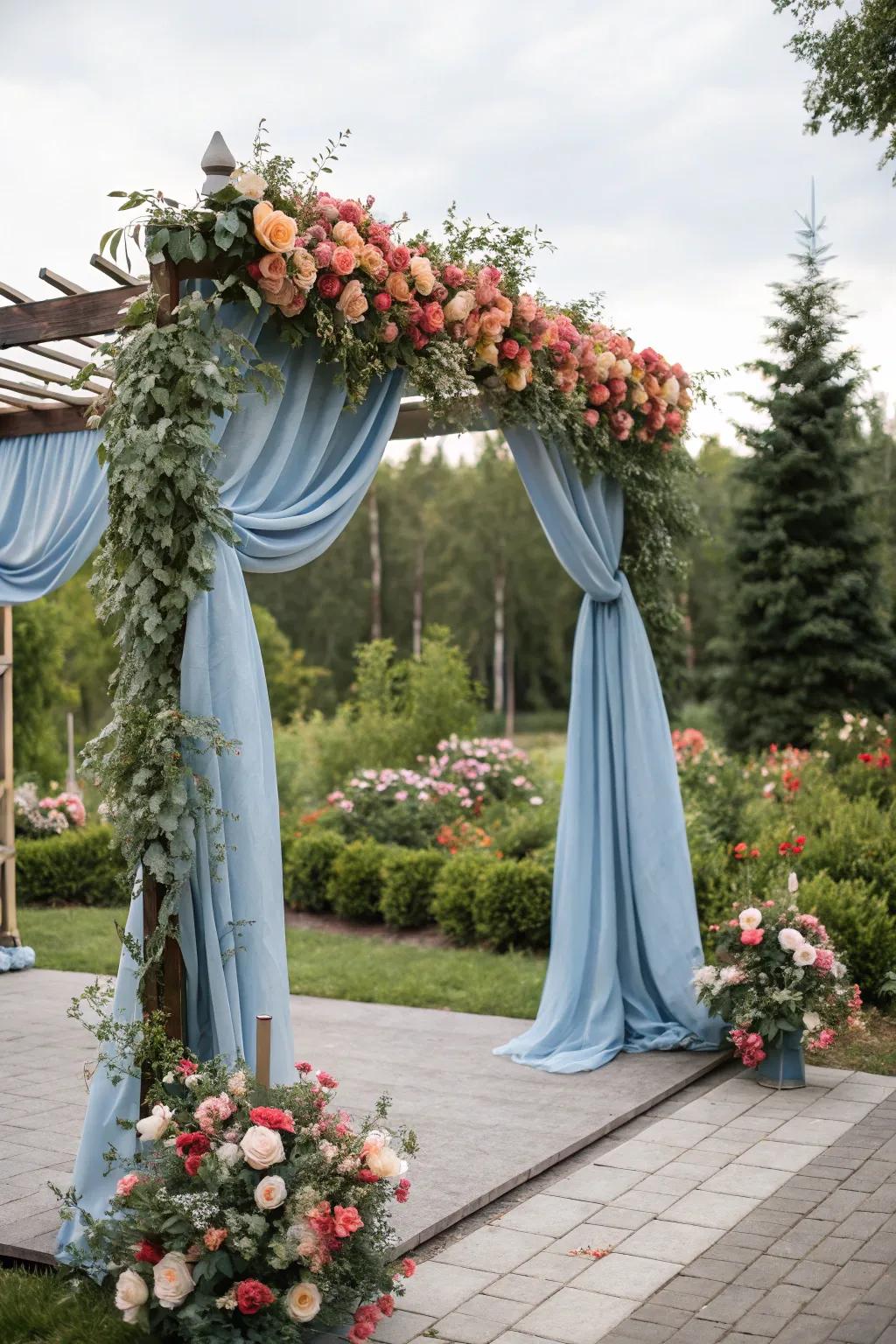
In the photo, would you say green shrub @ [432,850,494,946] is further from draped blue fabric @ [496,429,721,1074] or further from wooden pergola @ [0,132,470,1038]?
wooden pergola @ [0,132,470,1038]

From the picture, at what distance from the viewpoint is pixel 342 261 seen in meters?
3.68

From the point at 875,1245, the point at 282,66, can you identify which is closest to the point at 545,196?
the point at 282,66

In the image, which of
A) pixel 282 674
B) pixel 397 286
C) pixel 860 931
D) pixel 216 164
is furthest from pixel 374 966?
pixel 282 674

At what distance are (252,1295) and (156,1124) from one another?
48 cm

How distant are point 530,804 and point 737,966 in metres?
4.63

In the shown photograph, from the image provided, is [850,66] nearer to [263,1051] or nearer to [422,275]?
[422,275]

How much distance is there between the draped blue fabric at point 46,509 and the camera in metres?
→ 5.80

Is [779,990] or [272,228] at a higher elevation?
[272,228]

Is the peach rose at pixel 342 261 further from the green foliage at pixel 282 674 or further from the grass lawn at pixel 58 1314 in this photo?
the green foliage at pixel 282 674

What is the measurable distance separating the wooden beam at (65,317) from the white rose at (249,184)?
0.73m

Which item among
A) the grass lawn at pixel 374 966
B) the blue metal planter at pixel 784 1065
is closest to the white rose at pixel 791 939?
the blue metal planter at pixel 784 1065

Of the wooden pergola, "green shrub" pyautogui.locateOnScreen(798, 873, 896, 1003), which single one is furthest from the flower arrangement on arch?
"green shrub" pyautogui.locateOnScreen(798, 873, 896, 1003)

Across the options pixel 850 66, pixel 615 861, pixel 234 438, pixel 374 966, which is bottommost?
pixel 374 966

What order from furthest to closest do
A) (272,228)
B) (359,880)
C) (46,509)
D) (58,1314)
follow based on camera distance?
(359,880) < (46,509) < (272,228) < (58,1314)
